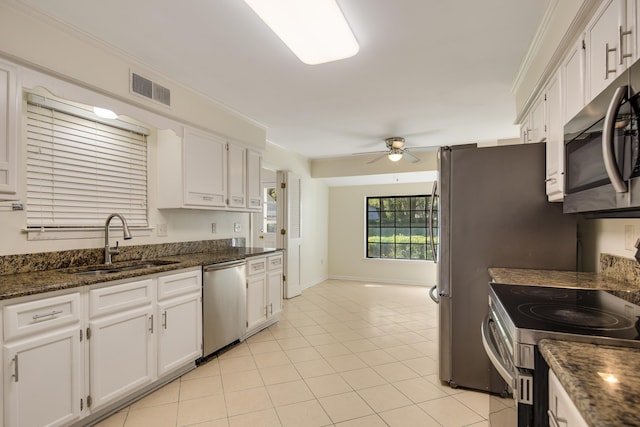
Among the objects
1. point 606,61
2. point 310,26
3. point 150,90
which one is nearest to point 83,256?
point 150,90

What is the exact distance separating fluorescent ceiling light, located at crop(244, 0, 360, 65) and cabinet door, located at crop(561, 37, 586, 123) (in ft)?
3.69

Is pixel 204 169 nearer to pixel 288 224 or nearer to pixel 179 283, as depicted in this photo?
pixel 179 283

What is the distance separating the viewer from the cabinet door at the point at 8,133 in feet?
5.42

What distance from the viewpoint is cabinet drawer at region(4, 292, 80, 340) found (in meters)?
1.49

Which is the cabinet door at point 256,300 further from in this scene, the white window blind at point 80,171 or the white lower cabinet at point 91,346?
the white window blind at point 80,171

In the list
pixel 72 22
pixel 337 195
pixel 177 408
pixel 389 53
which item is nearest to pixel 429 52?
pixel 389 53

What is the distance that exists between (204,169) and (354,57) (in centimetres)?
175

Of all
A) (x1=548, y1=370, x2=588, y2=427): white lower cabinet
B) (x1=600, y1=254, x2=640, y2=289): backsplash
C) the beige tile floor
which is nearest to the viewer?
(x1=548, y1=370, x2=588, y2=427): white lower cabinet

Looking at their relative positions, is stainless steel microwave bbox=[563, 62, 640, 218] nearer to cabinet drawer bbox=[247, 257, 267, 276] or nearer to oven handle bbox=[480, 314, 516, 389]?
oven handle bbox=[480, 314, 516, 389]

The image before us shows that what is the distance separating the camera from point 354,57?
2320 millimetres

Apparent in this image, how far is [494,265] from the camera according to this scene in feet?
7.32

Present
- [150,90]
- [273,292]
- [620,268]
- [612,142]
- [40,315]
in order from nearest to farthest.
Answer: [612,142]
[40,315]
[620,268]
[150,90]
[273,292]

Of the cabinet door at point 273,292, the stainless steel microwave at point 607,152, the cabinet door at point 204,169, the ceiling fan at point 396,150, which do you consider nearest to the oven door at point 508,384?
the stainless steel microwave at point 607,152

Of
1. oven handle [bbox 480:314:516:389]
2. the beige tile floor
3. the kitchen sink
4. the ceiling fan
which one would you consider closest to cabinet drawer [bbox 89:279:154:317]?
the kitchen sink
